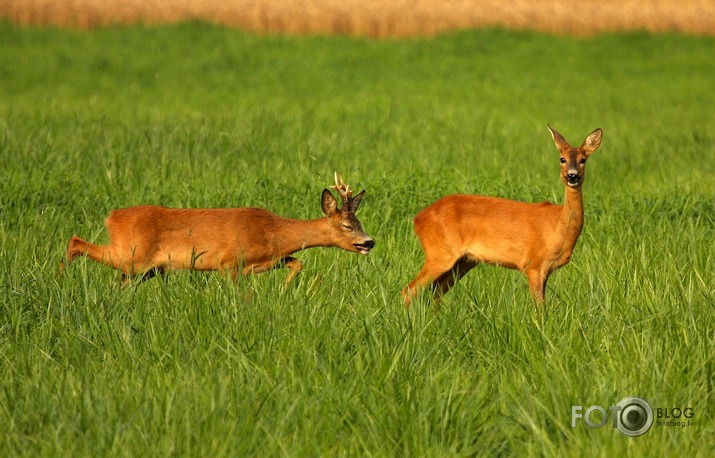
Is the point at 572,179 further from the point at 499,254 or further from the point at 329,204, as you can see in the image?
the point at 329,204

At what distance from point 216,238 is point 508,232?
1.84m

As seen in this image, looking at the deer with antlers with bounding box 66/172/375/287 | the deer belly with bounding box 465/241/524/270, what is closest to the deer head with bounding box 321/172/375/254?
the deer with antlers with bounding box 66/172/375/287

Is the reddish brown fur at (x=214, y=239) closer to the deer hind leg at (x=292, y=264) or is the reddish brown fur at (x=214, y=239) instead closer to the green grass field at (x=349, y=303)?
the deer hind leg at (x=292, y=264)

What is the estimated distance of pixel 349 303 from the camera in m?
6.18

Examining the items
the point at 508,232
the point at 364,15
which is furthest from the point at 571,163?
the point at 364,15

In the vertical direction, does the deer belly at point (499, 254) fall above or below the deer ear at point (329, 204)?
below

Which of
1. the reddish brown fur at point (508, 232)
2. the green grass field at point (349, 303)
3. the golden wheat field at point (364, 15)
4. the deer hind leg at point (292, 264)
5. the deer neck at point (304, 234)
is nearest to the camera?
the green grass field at point (349, 303)

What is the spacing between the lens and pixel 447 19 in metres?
31.7

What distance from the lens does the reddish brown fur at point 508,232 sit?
22.9 feet

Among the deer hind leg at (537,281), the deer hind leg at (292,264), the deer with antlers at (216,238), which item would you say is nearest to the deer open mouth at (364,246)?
the deer with antlers at (216,238)

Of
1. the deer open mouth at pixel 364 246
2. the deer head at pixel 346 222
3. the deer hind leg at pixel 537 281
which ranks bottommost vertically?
the deer hind leg at pixel 537 281

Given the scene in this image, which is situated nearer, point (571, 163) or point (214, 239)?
point (571, 163)

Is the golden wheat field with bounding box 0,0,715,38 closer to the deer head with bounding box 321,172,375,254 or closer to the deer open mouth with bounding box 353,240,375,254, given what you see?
the deer head with bounding box 321,172,375,254

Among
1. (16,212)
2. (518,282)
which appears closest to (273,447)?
(518,282)
